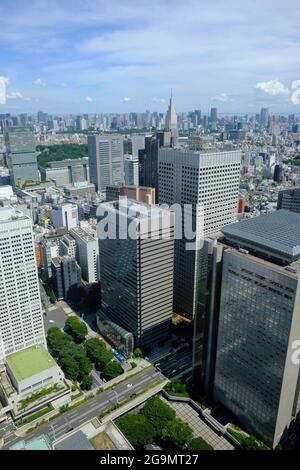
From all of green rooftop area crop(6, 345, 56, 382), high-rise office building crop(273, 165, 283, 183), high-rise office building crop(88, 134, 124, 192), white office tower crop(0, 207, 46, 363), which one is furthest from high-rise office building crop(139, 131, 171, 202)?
high-rise office building crop(273, 165, 283, 183)

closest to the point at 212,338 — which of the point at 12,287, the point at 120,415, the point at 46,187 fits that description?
the point at 120,415

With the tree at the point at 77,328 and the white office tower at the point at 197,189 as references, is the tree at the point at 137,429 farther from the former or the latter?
the tree at the point at 77,328

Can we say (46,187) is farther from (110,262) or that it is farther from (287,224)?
(287,224)

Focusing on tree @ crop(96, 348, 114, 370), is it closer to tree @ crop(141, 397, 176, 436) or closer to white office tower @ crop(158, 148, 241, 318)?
tree @ crop(141, 397, 176, 436)

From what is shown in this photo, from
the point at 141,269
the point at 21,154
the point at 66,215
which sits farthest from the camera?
the point at 21,154

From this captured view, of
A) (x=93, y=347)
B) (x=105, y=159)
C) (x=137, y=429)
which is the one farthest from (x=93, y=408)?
(x=105, y=159)

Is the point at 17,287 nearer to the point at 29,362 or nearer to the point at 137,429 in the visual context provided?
the point at 29,362
